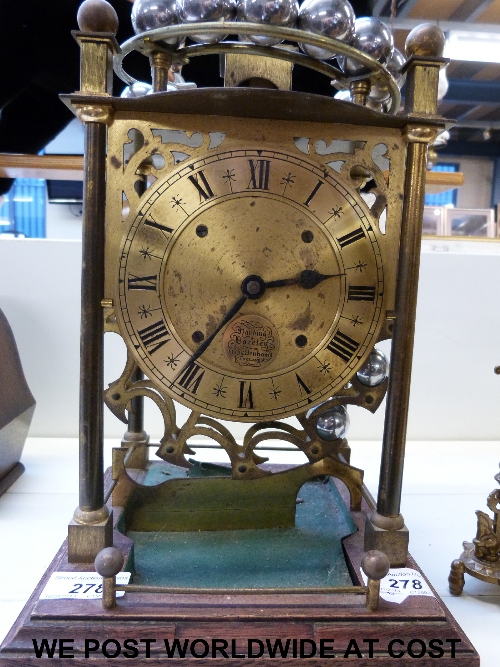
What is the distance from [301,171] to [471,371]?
1192 millimetres

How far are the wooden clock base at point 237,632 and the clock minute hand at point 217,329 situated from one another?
352mm

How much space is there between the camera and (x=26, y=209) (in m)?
4.68

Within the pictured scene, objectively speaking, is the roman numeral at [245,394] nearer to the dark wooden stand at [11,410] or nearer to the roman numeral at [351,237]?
the roman numeral at [351,237]

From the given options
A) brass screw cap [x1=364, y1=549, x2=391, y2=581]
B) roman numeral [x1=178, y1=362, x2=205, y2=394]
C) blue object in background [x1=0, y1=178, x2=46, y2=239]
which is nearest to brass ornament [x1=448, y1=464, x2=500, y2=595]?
brass screw cap [x1=364, y1=549, x2=391, y2=581]

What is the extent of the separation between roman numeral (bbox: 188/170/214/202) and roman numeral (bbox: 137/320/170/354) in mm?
213

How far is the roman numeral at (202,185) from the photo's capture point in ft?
2.91

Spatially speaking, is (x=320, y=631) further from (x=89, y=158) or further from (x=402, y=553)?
(x=89, y=158)

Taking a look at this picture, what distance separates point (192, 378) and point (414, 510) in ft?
2.26

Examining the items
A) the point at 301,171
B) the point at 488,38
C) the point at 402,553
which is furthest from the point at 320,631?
the point at 488,38

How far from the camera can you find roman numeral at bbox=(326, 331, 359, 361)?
93cm

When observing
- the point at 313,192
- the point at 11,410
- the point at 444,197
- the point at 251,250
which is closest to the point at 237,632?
the point at 251,250

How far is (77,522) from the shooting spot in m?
0.88

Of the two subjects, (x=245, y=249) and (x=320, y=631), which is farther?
(x=245, y=249)

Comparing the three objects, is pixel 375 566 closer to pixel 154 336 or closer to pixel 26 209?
pixel 154 336
